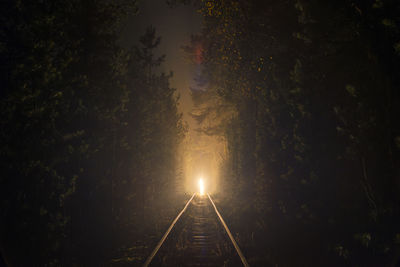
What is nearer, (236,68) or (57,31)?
(57,31)

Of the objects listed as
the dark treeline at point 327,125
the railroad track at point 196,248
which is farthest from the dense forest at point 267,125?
the railroad track at point 196,248

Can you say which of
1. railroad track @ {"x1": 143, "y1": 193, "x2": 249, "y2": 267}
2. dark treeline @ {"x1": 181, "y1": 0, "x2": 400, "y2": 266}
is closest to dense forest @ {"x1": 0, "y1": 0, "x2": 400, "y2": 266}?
dark treeline @ {"x1": 181, "y1": 0, "x2": 400, "y2": 266}

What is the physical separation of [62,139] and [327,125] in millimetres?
7891

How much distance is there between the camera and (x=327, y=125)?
28.9 ft

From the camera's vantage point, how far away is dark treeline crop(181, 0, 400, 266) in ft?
21.5

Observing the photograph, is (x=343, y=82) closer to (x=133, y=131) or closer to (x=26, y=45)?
(x=26, y=45)

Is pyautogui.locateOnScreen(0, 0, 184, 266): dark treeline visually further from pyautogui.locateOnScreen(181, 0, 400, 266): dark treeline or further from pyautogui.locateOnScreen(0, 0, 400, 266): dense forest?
pyautogui.locateOnScreen(181, 0, 400, 266): dark treeline

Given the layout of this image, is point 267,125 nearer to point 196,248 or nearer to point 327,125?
point 327,125

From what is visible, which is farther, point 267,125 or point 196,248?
point 267,125

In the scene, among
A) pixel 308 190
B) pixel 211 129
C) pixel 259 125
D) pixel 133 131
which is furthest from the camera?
pixel 211 129

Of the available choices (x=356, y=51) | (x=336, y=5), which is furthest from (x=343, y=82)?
(x=336, y=5)

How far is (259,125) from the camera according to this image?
16609 millimetres

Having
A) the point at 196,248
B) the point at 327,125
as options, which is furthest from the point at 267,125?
the point at 196,248

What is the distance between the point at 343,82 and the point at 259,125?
8.20m
